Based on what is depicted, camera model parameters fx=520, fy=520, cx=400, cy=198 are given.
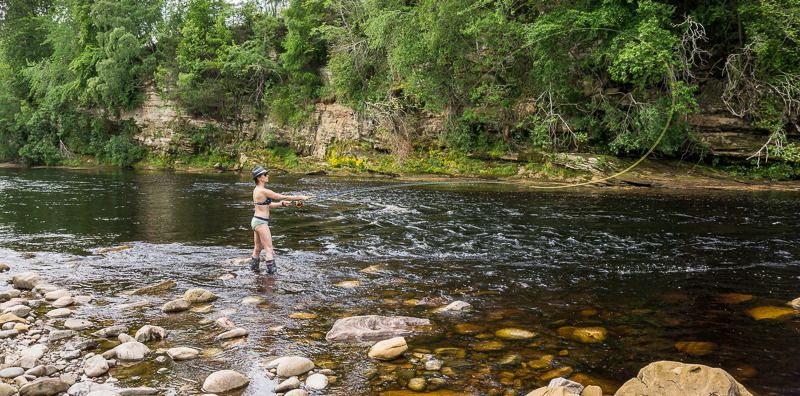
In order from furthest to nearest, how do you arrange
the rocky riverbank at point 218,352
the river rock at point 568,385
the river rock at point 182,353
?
1. the river rock at point 182,353
2. the river rock at point 568,385
3. the rocky riverbank at point 218,352

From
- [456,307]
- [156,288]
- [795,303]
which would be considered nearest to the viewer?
[795,303]

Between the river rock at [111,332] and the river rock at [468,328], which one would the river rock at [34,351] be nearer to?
the river rock at [111,332]

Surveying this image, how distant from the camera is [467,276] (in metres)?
7.53

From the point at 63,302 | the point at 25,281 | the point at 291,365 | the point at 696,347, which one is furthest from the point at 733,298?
the point at 25,281

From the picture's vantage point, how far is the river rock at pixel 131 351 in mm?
4602

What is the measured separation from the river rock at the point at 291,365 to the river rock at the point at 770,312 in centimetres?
471

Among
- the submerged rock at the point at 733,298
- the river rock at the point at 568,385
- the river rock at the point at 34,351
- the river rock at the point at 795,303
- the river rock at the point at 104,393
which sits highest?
the river rock at the point at 795,303

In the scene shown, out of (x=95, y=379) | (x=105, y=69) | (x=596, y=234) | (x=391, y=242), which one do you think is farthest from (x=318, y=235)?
(x=105, y=69)

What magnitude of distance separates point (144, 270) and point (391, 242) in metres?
4.33

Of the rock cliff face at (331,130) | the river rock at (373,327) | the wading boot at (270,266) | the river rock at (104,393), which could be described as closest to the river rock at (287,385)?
the river rock at (373,327)

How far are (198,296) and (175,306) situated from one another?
42cm

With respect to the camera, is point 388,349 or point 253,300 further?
point 253,300

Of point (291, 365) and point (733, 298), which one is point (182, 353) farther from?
point (733, 298)

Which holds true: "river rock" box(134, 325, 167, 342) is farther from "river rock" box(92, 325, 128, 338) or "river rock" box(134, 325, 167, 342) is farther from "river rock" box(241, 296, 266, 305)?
"river rock" box(241, 296, 266, 305)
